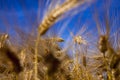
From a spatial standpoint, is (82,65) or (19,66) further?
(82,65)

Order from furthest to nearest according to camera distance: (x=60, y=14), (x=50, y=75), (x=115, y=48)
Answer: (x=115, y=48)
(x=50, y=75)
(x=60, y=14)

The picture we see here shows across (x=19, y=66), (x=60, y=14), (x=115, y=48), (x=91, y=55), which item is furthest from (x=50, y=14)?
(x=91, y=55)

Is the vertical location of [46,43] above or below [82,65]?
above

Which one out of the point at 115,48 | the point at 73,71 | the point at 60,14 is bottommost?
the point at 73,71

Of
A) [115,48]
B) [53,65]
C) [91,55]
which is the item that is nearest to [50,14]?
[53,65]

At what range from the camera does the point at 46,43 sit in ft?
9.29

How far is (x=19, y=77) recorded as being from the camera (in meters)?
2.61

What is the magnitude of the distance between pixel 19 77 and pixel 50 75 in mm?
330

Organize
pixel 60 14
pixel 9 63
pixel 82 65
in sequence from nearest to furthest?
1. pixel 60 14
2. pixel 9 63
3. pixel 82 65

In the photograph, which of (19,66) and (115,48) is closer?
(19,66)

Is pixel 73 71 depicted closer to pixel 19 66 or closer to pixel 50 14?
pixel 19 66

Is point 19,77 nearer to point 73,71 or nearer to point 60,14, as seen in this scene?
point 60,14

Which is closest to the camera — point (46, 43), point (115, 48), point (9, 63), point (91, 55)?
point (9, 63)

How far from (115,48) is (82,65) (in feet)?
2.87
